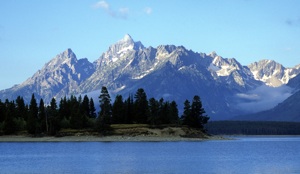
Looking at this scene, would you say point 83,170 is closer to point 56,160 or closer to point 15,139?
point 56,160

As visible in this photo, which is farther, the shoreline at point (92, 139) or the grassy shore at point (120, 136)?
the grassy shore at point (120, 136)

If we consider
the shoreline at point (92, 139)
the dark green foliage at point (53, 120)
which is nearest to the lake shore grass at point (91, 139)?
the shoreline at point (92, 139)

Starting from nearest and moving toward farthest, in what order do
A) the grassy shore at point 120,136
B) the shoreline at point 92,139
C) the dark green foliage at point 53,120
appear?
the shoreline at point 92,139 → the grassy shore at point 120,136 → the dark green foliage at point 53,120

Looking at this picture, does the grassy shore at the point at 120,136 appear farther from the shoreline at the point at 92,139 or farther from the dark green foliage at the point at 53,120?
the dark green foliage at the point at 53,120

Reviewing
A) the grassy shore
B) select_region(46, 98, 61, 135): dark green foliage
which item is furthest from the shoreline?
select_region(46, 98, 61, 135): dark green foliage

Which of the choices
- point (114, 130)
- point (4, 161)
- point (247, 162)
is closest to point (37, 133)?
point (114, 130)

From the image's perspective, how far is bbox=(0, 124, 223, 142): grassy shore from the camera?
611ft

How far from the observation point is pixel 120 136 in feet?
615

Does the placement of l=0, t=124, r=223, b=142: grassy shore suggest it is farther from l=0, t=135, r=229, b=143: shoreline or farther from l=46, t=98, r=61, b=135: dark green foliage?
l=46, t=98, r=61, b=135: dark green foliage

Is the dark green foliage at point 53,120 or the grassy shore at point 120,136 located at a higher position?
the dark green foliage at point 53,120

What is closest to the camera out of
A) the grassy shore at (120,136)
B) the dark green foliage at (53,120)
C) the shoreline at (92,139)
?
the shoreline at (92,139)

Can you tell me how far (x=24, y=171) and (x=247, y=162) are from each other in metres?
40.9

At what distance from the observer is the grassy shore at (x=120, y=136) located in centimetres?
18625

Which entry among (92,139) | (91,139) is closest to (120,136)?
(92,139)
